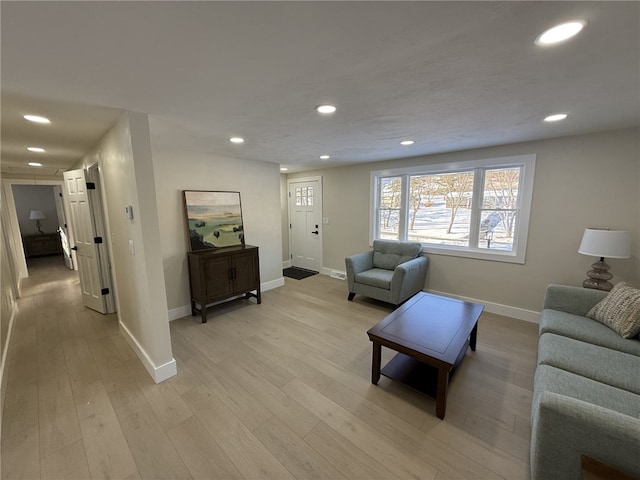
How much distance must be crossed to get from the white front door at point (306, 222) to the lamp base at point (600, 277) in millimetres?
3959

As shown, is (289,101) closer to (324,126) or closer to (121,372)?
(324,126)

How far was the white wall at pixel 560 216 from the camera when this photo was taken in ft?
8.63

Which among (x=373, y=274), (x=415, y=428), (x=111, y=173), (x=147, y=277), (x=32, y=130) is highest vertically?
(x=32, y=130)

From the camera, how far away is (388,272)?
398 cm

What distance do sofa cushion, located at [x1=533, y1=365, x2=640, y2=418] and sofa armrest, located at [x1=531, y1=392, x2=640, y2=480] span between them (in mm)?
258

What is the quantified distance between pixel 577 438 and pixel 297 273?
15.4 ft

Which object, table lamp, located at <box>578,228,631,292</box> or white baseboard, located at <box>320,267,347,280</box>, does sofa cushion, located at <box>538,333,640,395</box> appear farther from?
white baseboard, located at <box>320,267,347,280</box>

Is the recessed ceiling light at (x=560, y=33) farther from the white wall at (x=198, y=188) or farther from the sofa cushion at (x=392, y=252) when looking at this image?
the white wall at (x=198, y=188)

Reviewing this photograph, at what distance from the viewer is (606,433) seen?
3.49ft

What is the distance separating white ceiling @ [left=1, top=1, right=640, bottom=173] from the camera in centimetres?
99

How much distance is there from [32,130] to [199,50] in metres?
2.34

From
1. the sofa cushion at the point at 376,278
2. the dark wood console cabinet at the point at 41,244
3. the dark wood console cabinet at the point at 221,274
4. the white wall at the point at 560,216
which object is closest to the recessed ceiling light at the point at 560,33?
the white wall at the point at 560,216

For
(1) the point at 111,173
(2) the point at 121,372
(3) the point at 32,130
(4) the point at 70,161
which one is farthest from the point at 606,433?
(4) the point at 70,161

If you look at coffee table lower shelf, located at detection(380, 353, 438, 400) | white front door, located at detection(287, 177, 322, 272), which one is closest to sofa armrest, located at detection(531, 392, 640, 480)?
coffee table lower shelf, located at detection(380, 353, 438, 400)
